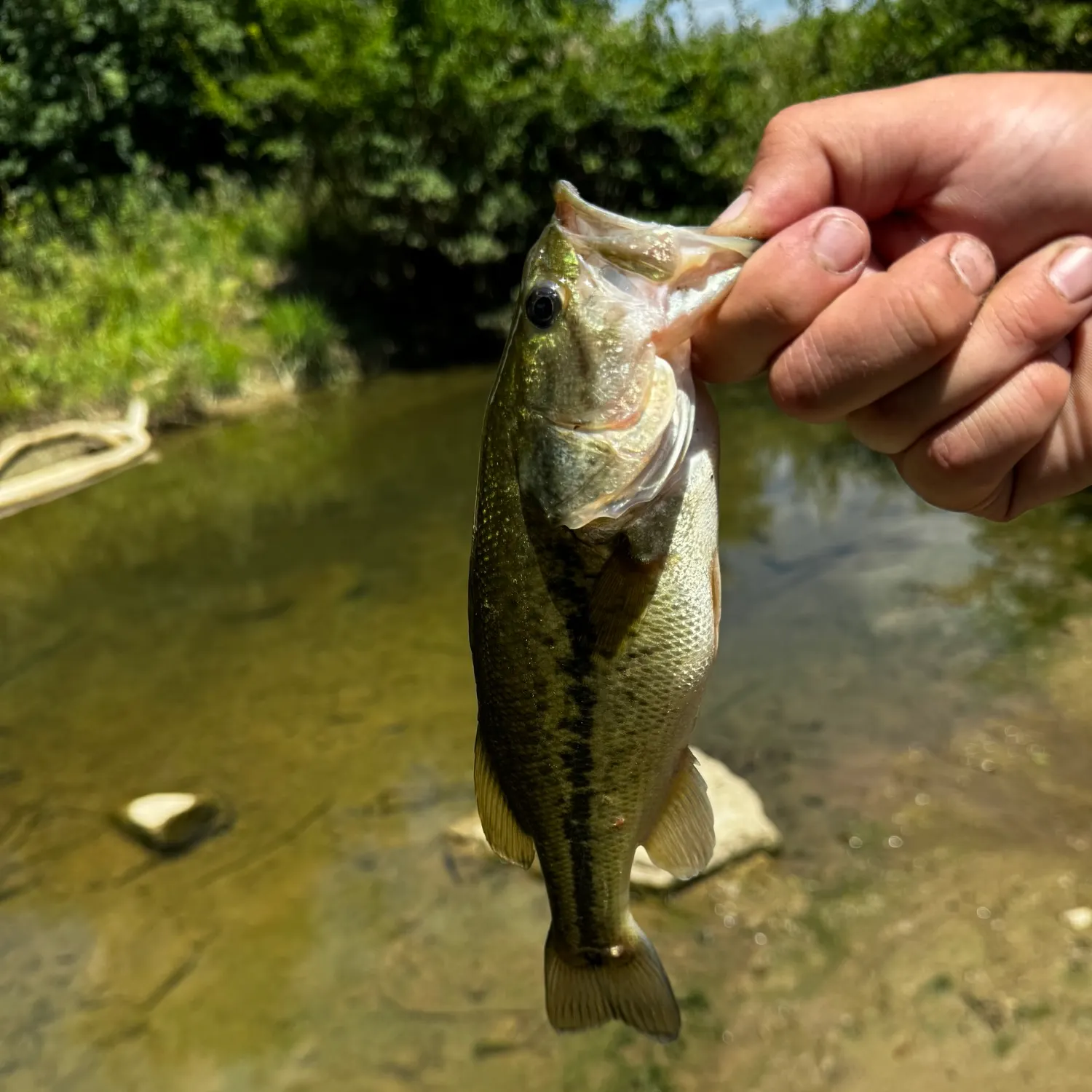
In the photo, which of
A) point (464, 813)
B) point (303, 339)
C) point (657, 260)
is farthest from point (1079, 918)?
point (303, 339)

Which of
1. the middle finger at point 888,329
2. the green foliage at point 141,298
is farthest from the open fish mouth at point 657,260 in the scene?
the green foliage at point 141,298

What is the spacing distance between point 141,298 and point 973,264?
13.6 metres

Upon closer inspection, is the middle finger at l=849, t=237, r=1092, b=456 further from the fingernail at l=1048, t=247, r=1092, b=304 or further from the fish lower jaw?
the fish lower jaw

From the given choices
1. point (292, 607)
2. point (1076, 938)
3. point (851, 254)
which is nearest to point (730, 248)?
point (851, 254)

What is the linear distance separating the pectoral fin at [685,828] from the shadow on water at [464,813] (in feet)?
6.44

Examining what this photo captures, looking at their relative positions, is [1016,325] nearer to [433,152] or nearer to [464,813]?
[464,813]

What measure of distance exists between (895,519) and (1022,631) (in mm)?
2062

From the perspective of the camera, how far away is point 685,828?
83.0 inches

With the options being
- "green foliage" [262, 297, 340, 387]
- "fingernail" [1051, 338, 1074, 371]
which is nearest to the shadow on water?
"fingernail" [1051, 338, 1074, 371]

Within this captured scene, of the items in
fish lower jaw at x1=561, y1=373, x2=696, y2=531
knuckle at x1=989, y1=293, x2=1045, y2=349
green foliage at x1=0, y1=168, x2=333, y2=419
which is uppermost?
knuckle at x1=989, y1=293, x2=1045, y2=349

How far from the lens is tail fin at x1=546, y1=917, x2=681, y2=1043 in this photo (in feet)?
7.18

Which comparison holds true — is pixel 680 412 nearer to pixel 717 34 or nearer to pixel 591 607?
pixel 591 607

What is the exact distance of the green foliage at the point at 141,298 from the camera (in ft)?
38.4

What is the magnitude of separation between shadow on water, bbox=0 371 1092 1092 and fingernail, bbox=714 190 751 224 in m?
3.14
